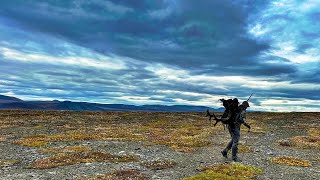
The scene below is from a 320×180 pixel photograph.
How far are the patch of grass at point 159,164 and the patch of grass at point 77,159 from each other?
225cm

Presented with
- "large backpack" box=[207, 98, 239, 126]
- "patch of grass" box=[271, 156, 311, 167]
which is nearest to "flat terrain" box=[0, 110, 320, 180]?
"patch of grass" box=[271, 156, 311, 167]

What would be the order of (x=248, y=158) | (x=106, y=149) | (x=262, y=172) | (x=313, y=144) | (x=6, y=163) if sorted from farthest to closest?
1. (x=313, y=144)
2. (x=106, y=149)
3. (x=248, y=158)
4. (x=6, y=163)
5. (x=262, y=172)

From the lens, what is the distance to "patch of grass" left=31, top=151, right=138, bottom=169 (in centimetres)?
2711

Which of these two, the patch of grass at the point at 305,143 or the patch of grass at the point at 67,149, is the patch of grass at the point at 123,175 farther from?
the patch of grass at the point at 305,143

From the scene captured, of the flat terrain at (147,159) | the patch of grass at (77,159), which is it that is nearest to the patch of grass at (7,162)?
the flat terrain at (147,159)

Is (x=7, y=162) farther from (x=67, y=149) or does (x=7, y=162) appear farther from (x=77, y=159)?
(x=67, y=149)

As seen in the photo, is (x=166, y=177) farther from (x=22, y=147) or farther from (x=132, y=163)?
(x=22, y=147)

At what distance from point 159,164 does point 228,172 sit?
5.73 meters

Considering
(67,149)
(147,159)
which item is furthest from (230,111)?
(67,149)

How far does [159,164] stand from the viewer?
89.6 ft

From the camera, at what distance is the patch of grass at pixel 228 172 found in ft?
72.7

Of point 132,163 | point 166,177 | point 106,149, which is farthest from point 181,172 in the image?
point 106,149

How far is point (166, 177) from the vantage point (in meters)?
23.2

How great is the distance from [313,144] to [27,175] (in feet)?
107
